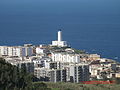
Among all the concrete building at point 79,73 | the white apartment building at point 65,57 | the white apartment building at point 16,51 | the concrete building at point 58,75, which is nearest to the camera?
the concrete building at point 58,75

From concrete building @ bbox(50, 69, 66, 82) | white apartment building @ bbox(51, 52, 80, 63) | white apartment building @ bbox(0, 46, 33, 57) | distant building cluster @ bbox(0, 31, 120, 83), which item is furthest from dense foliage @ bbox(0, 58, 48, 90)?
white apartment building @ bbox(0, 46, 33, 57)

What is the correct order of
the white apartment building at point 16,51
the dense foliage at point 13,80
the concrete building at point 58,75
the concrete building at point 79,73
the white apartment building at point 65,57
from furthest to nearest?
1. the white apartment building at point 16,51
2. the white apartment building at point 65,57
3. the concrete building at point 79,73
4. the concrete building at point 58,75
5. the dense foliage at point 13,80

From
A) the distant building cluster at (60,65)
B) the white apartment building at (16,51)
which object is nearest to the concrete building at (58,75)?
the distant building cluster at (60,65)

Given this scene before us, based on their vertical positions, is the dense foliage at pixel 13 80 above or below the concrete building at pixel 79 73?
below

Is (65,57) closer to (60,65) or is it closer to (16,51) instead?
(60,65)

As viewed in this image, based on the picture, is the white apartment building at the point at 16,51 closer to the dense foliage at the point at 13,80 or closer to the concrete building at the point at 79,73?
the concrete building at the point at 79,73

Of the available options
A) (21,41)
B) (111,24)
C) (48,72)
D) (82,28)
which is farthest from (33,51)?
(111,24)
